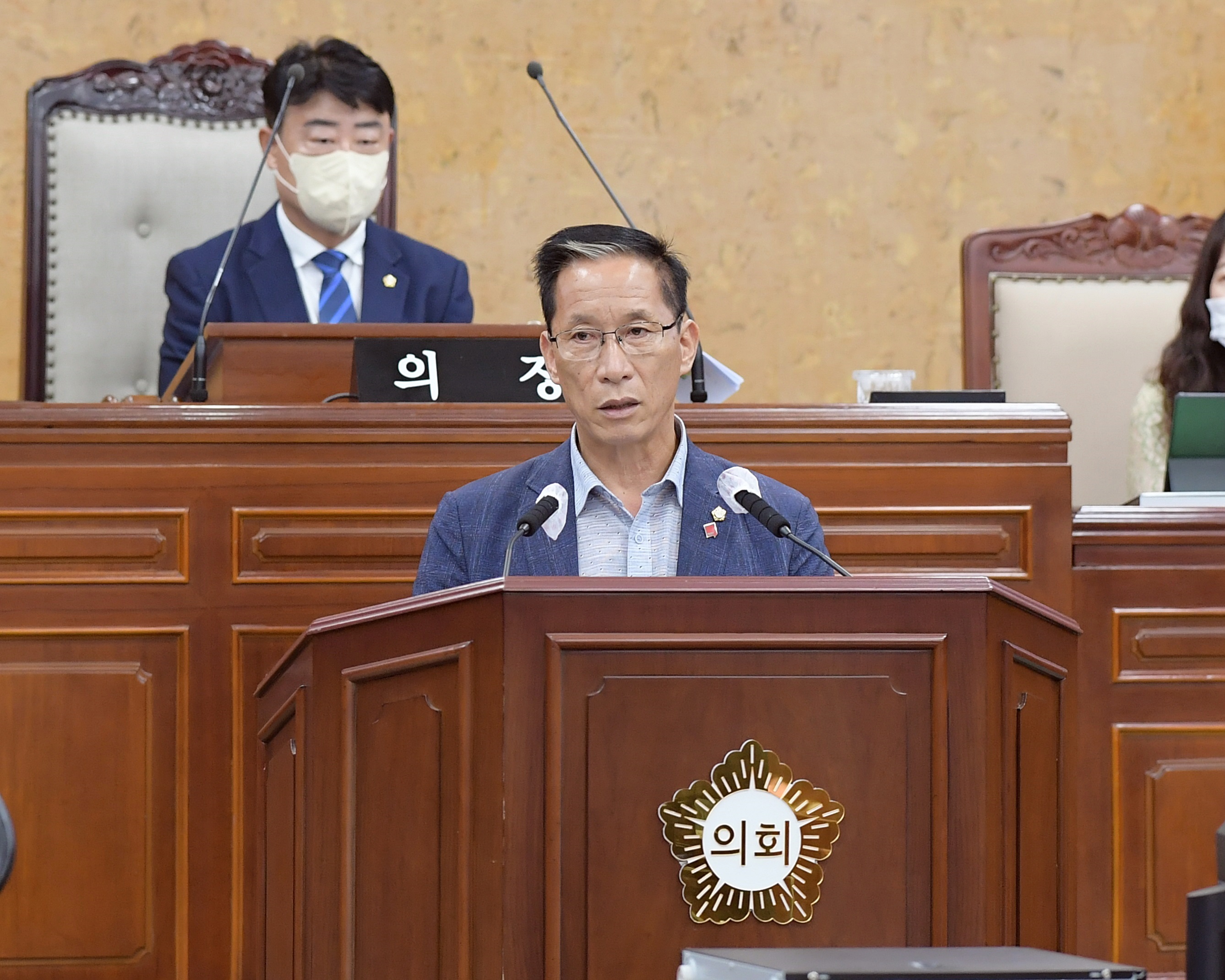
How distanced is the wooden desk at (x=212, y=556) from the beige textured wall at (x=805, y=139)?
1.85m

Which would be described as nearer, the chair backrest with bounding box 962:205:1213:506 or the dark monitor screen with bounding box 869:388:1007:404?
the dark monitor screen with bounding box 869:388:1007:404

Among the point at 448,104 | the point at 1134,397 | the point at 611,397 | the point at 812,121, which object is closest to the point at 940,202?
the point at 812,121

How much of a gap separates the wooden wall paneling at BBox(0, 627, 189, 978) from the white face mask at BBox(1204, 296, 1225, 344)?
2.10 metres

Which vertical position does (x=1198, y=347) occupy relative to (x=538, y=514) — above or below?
above

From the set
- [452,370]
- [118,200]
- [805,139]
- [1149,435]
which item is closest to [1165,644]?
[1149,435]

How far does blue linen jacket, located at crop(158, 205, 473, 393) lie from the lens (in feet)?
10.9

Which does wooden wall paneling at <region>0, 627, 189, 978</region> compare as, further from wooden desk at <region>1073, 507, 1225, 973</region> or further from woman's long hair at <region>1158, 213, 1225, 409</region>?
woman's long hair at <region>1158, 213, 1225, 409</region>

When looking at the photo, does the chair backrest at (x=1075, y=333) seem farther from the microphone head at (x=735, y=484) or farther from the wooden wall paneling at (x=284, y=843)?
the wooden wall paneling at (x=284, y=843)

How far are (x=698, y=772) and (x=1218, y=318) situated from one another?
2221mm

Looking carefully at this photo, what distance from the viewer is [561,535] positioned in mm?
2113

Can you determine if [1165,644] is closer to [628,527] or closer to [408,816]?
[628,527]

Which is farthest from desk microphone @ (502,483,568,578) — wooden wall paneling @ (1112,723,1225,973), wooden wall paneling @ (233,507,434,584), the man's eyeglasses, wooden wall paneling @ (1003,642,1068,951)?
wooden wall paneling @ (1112,723,1225,973)

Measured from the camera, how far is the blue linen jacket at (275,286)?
3330mm

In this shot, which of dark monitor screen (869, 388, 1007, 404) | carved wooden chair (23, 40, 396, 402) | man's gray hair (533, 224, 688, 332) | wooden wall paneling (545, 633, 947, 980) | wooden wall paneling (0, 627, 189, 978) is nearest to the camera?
wooden wall paneling (545, 633, 947, 980)
